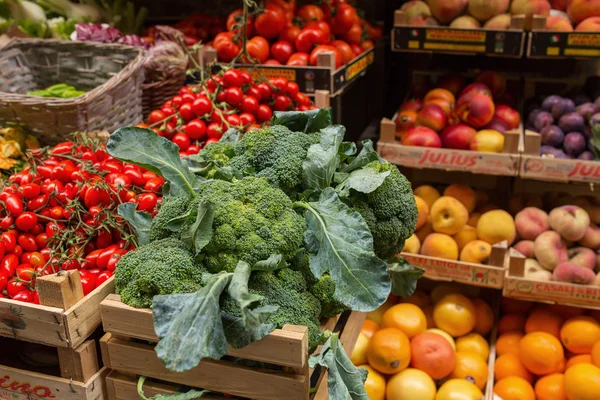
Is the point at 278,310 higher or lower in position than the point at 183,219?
lower

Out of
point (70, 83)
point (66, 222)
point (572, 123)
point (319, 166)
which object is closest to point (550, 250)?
point (572, 123)

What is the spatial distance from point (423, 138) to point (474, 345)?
77 cm

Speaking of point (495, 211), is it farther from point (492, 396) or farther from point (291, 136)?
point (291, 136)

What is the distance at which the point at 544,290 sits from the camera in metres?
1.89

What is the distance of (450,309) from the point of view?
2.02 metres

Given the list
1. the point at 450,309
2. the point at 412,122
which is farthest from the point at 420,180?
the point at 450,309

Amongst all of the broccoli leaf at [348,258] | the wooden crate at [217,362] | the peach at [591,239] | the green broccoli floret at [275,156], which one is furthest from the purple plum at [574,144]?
the wooden crate at [217,362]

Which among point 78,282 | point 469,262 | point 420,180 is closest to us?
point 78,282

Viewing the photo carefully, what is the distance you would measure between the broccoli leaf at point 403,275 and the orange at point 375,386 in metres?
0.48

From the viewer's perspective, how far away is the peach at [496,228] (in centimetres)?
202

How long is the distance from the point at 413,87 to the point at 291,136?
63.6 inches

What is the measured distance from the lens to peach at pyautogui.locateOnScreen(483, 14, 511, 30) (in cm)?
216

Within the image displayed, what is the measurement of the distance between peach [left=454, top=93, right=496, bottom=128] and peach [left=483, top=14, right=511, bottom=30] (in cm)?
26

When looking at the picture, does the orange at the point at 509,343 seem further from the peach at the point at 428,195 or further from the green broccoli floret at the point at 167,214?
the green broccoli floret at the point at 167,214
